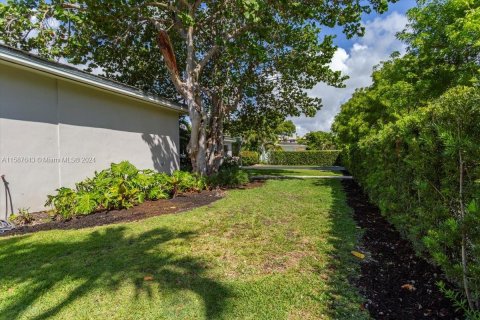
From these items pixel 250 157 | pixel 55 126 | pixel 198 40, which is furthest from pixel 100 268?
pixel 250 157

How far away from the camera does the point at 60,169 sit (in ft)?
25.7

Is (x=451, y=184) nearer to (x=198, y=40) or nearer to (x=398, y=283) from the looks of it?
(x=398, y=283)

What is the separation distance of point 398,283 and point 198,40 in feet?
40.7

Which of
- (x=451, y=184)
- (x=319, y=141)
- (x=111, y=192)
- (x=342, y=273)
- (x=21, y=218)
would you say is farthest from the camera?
(x=319, y=141)

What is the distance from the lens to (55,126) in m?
7.60

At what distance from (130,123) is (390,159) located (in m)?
8.34

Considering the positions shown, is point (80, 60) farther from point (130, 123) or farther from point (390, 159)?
point (390, 159)

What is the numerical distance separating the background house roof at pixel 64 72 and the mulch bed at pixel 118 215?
3425 millimetres

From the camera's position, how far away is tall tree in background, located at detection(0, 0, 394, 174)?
8977 millimetres

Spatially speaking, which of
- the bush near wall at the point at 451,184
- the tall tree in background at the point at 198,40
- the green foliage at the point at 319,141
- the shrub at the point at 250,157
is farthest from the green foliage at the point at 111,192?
the green foliage at the point at 319,141

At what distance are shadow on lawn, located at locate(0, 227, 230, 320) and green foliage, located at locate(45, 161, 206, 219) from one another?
5.16 ft

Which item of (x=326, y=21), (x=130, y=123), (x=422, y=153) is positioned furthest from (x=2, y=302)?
(x=326, y=21)

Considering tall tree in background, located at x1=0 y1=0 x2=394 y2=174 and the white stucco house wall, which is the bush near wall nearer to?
tall tree in background, located at x1=0 y1=0 x2=394 y2=174

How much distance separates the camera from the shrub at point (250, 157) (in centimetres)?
3619
